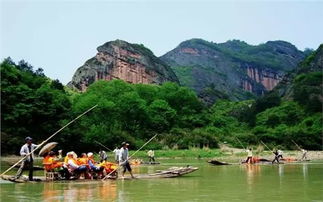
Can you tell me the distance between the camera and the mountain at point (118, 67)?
114625 mm

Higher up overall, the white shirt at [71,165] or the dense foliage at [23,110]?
the dense foliage at [23,110]

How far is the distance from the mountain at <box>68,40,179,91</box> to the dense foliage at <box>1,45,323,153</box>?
2392 centimetres

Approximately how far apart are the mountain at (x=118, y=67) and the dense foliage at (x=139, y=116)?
78.5ft

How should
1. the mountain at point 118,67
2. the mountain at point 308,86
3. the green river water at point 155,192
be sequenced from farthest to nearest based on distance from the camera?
the mountain at point 118,67 < the mountain at point 308,86 < the green river water at point 155,192

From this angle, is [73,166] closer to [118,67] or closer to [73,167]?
[73,167]

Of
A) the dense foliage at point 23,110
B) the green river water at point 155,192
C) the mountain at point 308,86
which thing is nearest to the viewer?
the green river water at point 155,192

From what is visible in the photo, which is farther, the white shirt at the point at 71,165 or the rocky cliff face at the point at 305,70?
the rocky cliff face at the point at 305,70

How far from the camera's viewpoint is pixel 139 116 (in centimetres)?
7462

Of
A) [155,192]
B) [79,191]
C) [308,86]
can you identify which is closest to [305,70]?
[308,86]

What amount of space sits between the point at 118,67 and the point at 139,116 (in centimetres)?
4487

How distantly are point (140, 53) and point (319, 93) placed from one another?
174 ft

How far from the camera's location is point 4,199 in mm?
12883

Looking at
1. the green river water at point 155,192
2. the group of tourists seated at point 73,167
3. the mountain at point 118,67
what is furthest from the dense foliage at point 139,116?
the green river water at point 155,192

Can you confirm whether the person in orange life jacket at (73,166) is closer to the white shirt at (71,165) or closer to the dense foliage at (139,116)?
the white shirt at (71,165)
